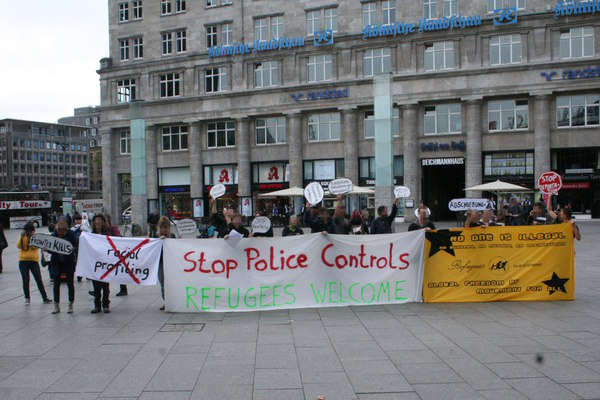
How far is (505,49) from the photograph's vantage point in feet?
128

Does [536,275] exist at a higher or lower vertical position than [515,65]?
lower

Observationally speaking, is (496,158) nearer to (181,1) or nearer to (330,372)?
(181,1)

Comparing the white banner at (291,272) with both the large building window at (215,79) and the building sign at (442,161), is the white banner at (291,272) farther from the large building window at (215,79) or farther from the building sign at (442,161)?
the large building window at (215,79)

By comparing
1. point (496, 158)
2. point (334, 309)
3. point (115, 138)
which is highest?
point (115, 138)

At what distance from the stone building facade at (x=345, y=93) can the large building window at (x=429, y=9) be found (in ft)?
0.29

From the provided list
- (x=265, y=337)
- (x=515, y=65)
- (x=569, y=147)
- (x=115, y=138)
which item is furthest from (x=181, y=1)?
(x=265, y=337)

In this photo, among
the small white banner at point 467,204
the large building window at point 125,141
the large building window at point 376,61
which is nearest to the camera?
the small white banner at point 467,204

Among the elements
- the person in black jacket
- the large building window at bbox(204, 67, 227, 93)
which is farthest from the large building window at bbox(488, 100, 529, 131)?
the person in black jacket

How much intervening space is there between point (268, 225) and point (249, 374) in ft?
17.5

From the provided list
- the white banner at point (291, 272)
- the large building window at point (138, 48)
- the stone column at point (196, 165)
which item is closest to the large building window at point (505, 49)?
the stone column at point (196, 165)

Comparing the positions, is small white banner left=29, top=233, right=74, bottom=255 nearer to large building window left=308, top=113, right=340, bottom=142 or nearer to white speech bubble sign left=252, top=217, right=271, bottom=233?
white speech bubble sign left=252, top=217, right=271, bottom=233

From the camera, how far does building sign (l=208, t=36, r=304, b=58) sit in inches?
1727

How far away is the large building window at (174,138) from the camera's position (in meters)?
48.9

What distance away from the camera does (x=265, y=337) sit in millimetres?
8086
